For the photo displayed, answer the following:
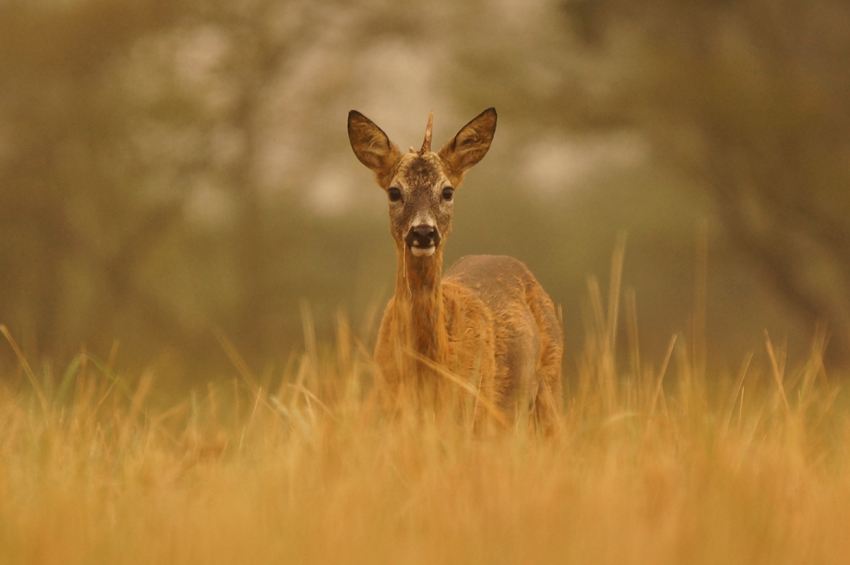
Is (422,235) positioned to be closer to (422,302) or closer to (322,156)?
(422,302)

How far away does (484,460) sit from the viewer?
123 inches

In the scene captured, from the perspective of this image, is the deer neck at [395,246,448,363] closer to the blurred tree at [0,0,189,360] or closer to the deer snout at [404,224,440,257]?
the deer snout at [404,224,440,257]

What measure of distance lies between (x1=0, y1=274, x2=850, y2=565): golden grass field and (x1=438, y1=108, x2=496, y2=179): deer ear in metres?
1.53

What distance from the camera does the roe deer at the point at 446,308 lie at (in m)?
4.71

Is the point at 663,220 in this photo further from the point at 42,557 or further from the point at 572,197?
the point at 42,557

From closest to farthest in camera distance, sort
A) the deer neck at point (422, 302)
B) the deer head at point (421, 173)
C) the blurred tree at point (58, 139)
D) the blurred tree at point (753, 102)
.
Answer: the deer head at point (421, 173) → the deer neck at point (422, 302) → the blurred tree at point (753, 102) → the blurred tree at point (58, 139)

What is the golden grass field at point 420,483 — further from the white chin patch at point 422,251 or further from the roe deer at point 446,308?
the white chin patch at point 422,251

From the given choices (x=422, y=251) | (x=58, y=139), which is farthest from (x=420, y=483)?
(x=58, y=139)

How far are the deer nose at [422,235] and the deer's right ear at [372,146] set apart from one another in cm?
77

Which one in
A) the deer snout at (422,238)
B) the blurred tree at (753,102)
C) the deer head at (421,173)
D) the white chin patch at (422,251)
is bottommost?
the white chin patch at (422,251)

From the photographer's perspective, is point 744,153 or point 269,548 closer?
point 269,548

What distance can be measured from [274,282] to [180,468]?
1043 cm

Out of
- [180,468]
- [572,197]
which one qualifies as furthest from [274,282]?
[180,468]

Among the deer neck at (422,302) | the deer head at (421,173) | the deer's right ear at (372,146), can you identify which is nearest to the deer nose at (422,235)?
the deer head at (421,173)
